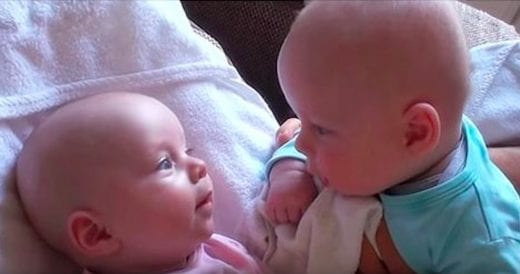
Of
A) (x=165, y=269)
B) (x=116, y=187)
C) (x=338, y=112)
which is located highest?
(x=338, y=112)

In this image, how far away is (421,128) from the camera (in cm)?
81

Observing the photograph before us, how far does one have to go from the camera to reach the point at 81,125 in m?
0.88

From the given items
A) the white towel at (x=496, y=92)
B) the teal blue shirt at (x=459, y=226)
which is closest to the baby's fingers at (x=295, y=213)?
the teal blue shirt at (x=459, y=226)

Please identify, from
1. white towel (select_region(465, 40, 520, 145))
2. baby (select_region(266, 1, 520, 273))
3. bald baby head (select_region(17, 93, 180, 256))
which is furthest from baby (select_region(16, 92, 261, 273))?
white towel (select_region(465, 40, 520, 145))

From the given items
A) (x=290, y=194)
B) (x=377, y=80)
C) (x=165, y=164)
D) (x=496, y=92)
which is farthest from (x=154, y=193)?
(x=496, y=92)

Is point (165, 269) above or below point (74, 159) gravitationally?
below

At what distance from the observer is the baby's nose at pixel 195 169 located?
0.91 m

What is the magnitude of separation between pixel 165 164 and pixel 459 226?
0.29m

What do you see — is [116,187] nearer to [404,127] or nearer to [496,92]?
[404,127]

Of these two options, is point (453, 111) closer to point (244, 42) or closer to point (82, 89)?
point (82, 89)

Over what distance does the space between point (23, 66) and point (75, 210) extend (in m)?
0.18

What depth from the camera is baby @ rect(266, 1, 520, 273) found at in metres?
0.80

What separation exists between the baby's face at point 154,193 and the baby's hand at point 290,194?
0.07 metres

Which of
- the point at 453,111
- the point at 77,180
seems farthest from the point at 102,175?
the point at 453,111
